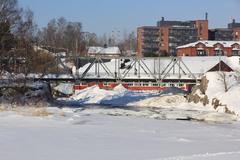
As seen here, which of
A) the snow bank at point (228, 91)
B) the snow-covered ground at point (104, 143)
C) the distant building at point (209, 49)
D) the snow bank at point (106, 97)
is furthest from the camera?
the distant building at point (209, 49)

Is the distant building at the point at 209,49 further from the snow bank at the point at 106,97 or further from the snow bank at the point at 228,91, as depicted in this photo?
the snow bank at the point at 228,91

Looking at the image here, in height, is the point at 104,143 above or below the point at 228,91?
above

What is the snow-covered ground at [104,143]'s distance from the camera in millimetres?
17781

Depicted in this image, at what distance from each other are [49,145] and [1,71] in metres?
29.8

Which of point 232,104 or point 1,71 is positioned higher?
point 1,71

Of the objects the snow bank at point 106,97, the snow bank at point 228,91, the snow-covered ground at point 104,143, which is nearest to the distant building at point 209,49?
the snow bank at point 106,97

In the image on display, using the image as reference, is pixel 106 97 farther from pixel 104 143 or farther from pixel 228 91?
pixel 104 143

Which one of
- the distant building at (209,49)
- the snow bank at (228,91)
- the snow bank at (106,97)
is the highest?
the distant building at (209,49)

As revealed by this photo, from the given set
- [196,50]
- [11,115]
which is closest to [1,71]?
[11,115]

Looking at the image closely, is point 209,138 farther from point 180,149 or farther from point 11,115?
point 11,115

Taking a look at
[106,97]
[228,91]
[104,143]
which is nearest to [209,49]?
[106,97]

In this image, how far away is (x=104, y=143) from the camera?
2112cm

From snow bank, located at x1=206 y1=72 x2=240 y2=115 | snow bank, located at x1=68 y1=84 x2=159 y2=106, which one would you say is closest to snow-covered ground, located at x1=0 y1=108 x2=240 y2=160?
snow bank, located at x1=206 y1=72 x2=240 y2=115

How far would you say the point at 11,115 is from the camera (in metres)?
31.7
